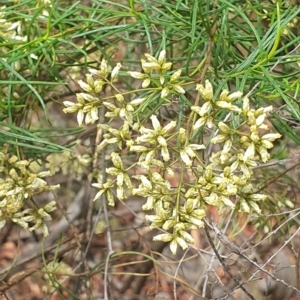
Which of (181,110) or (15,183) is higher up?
(181,110)

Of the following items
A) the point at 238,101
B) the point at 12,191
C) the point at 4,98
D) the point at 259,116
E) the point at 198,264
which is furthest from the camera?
the point at 198,264

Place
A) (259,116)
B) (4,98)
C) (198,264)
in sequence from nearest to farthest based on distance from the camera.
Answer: (259,116)
(4,98)
(198,264)

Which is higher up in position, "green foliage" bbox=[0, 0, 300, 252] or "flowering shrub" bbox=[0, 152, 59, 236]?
"green foliage" bbox=[0, 0, 300, 252]

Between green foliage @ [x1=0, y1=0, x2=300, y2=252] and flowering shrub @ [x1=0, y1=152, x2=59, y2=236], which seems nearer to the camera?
green foliage @ [x1=0, y1=0, x2=300, y2=252]

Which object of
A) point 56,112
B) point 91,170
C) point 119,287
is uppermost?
point 91,170

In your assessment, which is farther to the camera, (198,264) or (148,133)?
(198,264)

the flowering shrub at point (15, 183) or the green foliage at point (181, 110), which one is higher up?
the green foliage at point (181, 110)

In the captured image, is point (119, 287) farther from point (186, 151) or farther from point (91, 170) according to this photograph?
point (186, 151)

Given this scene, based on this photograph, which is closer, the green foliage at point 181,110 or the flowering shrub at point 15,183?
the green foliage at point 181,110

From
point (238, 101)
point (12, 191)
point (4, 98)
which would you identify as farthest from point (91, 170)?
point (238, 101)

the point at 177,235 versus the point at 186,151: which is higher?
the point at 186,151
